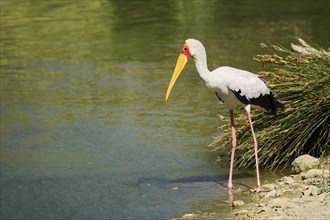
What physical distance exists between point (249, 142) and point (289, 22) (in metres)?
10.4

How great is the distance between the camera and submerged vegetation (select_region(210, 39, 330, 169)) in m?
8.56

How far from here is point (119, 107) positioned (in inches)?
469

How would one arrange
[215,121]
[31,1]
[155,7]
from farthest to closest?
1. [31,1]
2. [155,7]
3. [215,121]

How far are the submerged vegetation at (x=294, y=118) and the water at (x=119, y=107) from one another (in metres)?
0.32

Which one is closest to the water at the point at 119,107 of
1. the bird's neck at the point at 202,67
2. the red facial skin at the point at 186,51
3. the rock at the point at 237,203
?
the rock at the point at 237,203

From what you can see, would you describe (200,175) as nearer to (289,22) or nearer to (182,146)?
(182,146)

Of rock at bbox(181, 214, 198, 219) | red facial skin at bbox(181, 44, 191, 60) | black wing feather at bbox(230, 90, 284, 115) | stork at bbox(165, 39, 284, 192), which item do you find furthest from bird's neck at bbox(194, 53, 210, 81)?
rock at bbox(181, 214, 198, 219)

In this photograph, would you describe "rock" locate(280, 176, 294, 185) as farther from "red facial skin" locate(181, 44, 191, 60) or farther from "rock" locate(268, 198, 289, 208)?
"red facial skin" locate(181, 44, 191, 60)

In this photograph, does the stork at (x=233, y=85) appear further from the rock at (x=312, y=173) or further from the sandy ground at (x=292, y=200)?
the rock at (x=312, y=173)

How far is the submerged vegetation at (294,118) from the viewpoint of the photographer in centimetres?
856

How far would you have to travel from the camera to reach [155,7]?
74.0ft

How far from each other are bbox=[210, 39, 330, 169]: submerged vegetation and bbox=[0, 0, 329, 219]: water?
32 cm

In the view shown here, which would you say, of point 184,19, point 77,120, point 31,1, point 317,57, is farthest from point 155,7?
point 317,57

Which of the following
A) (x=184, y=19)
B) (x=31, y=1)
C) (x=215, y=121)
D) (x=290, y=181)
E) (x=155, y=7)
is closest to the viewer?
(x=290, y=181)
